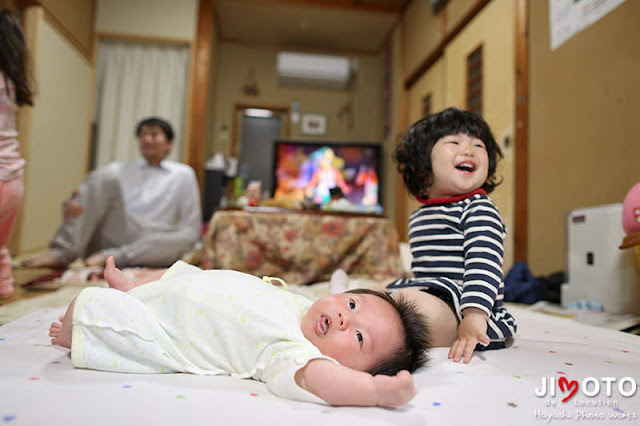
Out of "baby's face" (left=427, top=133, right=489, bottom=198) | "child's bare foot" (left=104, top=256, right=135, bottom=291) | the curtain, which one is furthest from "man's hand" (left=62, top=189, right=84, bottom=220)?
"baby's face" (left=427, top=133, right=489, bottom=198)

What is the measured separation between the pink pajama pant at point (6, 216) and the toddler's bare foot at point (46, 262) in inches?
35.5

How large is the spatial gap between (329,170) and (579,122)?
2.54 meters

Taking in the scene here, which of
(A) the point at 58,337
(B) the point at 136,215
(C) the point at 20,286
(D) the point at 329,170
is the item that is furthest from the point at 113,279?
(D) the point at 329,170

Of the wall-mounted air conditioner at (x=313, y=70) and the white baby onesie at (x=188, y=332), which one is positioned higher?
the wall-mounted air conditioner at (x=313, y=70)

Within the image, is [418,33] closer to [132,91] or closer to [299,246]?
[299,246]

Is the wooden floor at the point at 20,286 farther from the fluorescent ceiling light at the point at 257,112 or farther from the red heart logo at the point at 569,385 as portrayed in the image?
the fluorescent ceiling light at the point at 257,112

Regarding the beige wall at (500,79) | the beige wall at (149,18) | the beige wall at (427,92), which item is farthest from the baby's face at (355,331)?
the beige wall at (149,18)

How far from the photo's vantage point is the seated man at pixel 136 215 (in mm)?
2402

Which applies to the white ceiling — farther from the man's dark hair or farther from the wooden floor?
the wooden floor

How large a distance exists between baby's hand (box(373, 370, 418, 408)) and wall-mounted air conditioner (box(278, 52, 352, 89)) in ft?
15.7

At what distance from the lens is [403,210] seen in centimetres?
423

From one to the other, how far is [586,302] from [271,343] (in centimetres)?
150

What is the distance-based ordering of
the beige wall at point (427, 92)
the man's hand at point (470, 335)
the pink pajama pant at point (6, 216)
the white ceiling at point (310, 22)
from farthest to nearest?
the white ceiling at point (310, 22), the beige wall at point (427, 92), the pink pajama pant at point (6, 216), the man's hand at point (470, 335)

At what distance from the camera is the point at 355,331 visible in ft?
2.15
